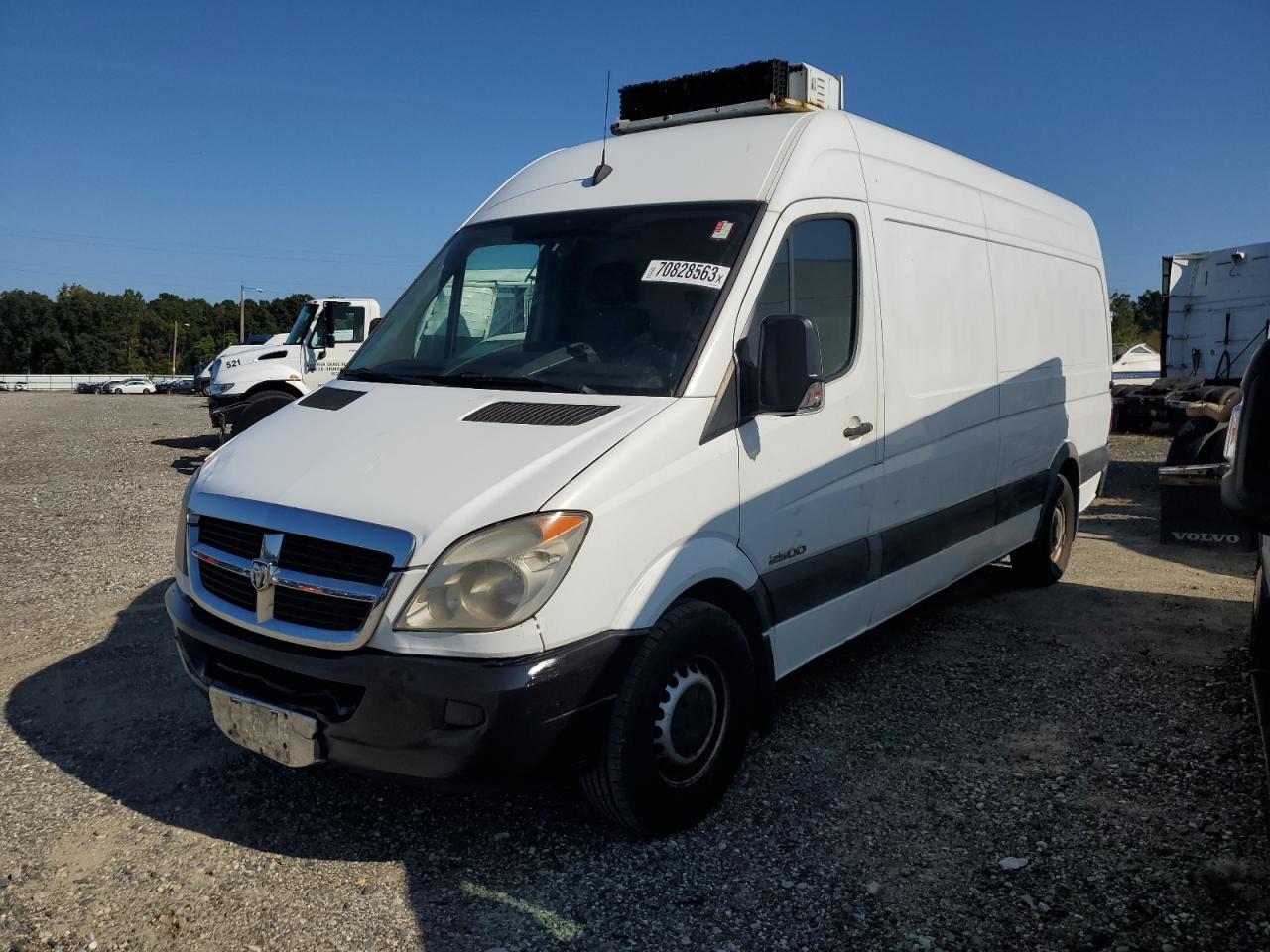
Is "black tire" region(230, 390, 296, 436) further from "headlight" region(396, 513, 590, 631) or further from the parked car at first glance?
the parked car

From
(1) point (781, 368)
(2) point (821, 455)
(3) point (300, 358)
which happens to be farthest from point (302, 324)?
(1) point (781, 368)

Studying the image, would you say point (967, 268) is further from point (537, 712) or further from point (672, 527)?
point (537, 712)

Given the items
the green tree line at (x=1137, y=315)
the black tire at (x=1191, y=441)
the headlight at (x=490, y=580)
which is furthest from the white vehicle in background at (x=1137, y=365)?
the green tree line at (x=1137, y=315)

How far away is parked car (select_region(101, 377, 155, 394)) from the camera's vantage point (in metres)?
69.6

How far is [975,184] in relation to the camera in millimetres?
5777

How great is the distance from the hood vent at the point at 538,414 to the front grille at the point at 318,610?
2.68ft

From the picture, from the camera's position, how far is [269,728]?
3309 mm

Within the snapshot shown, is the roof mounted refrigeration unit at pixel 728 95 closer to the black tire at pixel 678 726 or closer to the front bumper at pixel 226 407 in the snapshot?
the black tire at pixel 678 726

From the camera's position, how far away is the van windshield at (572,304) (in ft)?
12.5

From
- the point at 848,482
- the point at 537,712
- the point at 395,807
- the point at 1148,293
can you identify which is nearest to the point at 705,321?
the point at 848,482

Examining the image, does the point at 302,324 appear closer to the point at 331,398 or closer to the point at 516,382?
the point at 331,398

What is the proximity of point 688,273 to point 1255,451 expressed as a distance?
2473mm

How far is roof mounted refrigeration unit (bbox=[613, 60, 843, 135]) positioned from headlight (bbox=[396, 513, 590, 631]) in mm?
2583

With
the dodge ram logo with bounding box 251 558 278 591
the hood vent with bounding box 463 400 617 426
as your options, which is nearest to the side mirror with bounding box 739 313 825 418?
the hood vent with bounding box 463 400 617 426
